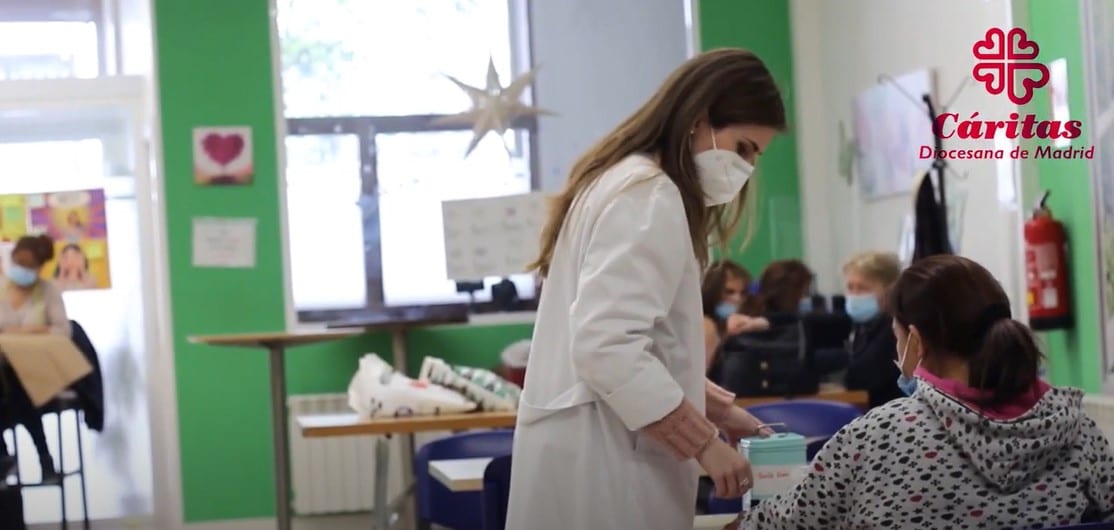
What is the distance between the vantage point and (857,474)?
6.37ft

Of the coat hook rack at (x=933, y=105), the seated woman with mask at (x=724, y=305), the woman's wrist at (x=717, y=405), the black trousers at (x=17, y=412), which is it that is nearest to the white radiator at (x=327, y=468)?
the black trousers at (x=17, y=412)

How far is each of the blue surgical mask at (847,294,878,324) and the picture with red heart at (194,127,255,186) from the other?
291 centimetres

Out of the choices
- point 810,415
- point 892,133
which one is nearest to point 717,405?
point 810,415

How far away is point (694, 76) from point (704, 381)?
0.42 m

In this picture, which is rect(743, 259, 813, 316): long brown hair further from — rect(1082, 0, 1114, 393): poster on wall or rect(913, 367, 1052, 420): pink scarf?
rect(913, 367, 1052, 420): pink scarf

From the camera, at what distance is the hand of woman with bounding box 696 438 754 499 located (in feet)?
6.34

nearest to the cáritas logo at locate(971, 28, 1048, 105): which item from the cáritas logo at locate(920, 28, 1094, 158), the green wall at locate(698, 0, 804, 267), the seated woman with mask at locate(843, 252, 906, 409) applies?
the cáritas logo at locate(920, 28, 1094, 158)

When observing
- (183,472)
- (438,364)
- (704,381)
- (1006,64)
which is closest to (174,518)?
(183,472)

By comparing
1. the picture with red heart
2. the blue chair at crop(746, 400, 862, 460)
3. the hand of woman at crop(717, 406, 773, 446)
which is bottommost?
the blue chair at crop(746, 400, 862, 460)

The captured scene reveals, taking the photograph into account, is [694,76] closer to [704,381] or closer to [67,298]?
[704,381]

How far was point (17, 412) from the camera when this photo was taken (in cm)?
689

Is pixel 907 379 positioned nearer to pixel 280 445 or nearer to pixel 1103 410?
pixel 1103 410

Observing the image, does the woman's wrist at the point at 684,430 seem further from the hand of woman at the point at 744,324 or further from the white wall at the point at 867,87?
the hand of woman at the point at 744,324

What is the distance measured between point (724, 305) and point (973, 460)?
12.9 ft
